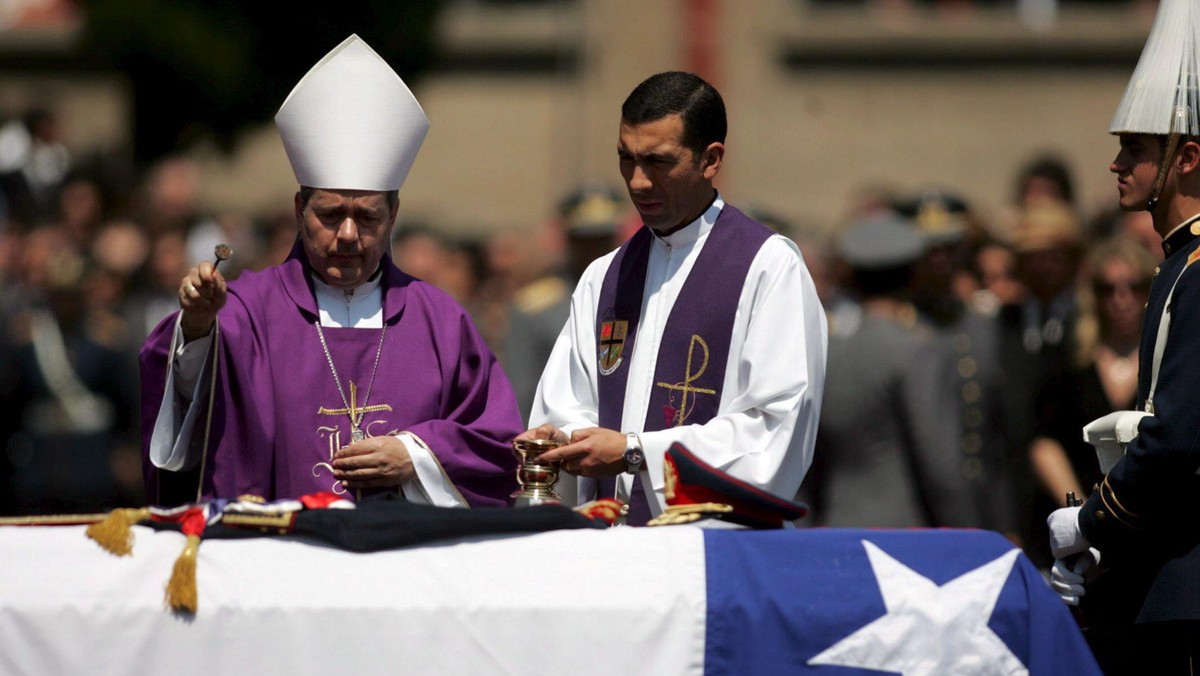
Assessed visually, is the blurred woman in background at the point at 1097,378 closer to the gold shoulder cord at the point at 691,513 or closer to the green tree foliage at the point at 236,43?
the gold shoulder cord at the point at 691,513

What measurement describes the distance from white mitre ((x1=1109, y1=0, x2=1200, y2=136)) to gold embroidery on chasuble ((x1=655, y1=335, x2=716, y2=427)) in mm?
1312

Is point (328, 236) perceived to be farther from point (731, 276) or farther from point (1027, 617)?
point (1027, 617)

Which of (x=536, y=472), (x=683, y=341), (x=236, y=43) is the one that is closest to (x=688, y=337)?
(x=683, y=341)

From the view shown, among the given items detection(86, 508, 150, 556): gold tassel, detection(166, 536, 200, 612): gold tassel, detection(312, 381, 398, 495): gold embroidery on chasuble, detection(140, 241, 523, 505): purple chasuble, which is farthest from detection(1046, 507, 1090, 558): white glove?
detection(86, 508, 150, 556): gold tassel

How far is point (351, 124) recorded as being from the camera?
5.76 metres

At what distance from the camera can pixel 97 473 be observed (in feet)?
37.2

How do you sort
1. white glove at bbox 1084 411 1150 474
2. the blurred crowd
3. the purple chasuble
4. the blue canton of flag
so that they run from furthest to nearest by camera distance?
the blurred crowd < the purple chasuble < white glove at bbox 1084 411 1150 474 < the blue canton of flag

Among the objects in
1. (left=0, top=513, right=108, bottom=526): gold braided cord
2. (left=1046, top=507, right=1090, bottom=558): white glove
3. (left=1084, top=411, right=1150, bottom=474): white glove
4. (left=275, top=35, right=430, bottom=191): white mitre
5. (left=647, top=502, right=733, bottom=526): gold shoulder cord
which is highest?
(left=275, top=35, right=430, bottom=191): white mitre

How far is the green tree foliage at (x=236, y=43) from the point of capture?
17.0m

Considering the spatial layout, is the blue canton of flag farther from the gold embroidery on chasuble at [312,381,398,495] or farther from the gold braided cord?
the gold braided cord

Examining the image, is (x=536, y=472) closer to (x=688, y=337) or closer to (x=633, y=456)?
(x=633, y=456)

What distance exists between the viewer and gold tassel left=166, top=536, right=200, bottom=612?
4531mm

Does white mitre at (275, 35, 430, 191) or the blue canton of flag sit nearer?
the blue canton of flag

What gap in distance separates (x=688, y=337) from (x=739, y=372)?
0.21 meters
